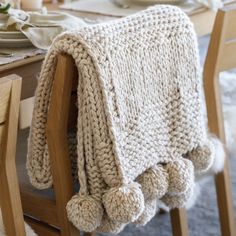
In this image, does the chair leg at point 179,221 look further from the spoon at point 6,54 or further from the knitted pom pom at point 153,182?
the spoon at point 6,54

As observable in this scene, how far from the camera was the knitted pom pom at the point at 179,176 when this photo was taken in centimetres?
134

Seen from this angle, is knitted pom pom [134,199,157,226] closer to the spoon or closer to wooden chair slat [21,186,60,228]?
wooden chair slat [21,186,60,228]

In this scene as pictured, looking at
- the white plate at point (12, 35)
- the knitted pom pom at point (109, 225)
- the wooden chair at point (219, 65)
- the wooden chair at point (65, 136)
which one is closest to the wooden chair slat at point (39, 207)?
the wooden chair at point (65, 136)

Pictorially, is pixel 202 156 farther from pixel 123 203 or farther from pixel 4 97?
pixel 4 97

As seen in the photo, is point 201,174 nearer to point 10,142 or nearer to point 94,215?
point 94,215

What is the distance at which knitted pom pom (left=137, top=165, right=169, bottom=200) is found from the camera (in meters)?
1.31

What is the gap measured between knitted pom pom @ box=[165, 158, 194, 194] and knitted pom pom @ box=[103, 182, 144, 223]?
0.45 feet

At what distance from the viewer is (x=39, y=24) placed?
1.55 metres

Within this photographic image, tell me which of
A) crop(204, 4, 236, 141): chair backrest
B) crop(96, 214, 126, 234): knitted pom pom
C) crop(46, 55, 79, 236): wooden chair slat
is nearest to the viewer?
crop(46, 55, 79, 236): wooden chair slat

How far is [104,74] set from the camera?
46.3 inches

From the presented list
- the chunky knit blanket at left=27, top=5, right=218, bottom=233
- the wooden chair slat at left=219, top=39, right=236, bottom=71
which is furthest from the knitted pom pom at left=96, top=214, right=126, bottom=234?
the wooden chair slat at left=219, top=39, right=236, bottom=71

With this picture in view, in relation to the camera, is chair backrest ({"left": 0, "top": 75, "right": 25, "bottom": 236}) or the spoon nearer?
chair backrest ({"left": 0, "top": 75, "right": 25, "bottom": 236})

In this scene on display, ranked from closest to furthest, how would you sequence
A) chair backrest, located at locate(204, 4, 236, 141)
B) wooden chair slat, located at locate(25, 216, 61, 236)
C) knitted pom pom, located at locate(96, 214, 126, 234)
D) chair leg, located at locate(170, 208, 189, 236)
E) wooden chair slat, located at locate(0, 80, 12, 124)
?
1. wooden chair slat, located at locate(0, 80, 12, 124)
2. knitted pom pom, located at locate(96, 214, 126, 234)
3. wooden chair slat, located at locate(25, 216, 61, 236)
4. chair backrest, located at locate(204, 4, 236, 141)
5. chair leg, located at locate(170, 208, 189, 236)

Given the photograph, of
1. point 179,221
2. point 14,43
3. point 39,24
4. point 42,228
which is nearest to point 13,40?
point 14,43
